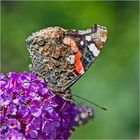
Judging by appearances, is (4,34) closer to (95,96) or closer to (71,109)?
(95,96)

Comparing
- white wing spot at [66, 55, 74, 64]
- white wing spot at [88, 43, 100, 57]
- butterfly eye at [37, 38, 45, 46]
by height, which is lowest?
white wing spot at [66, 55, 74, 64]

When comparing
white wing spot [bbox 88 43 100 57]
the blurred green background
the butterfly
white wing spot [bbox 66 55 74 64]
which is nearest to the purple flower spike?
the butterfly

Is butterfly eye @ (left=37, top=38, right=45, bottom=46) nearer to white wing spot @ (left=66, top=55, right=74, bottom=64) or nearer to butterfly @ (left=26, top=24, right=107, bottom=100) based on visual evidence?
butterfly @ (left=26, top=24, right=107, bottom=100)

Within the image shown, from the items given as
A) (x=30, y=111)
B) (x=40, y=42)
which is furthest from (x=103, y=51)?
(x=30, y=111)

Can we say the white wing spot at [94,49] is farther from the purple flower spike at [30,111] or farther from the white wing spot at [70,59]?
the purple flower spike at [30,111]

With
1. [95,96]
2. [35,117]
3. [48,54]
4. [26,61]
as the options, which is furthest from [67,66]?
[26,61]

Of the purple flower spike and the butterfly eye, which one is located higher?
the butterfly eye
